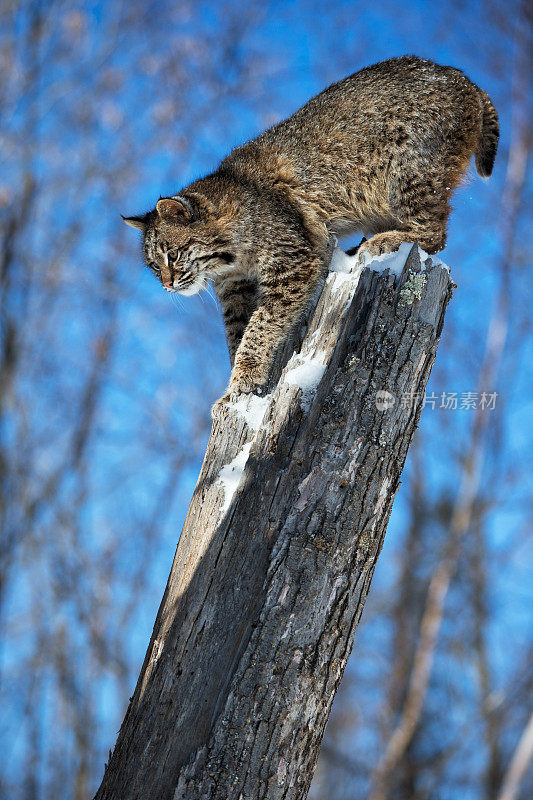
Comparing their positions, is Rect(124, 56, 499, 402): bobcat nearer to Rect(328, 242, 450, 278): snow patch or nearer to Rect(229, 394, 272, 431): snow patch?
Rect(328, 242, 450, 278): snow patch

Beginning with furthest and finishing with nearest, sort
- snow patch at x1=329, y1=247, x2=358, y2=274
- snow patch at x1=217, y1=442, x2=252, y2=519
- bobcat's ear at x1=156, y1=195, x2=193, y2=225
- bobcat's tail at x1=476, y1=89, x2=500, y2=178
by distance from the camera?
bobcat's tail at x1=476, y1=89, x2=500, y2=178, bobcat's ear at x1=156, y1=195, x2=193, y2=225, snow patch at x1=329, y1=247, x2=358, y2=274, snow patch at x1=217, y1=442, x2=252, y2=519

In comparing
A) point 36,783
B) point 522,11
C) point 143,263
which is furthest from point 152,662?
point 522,11

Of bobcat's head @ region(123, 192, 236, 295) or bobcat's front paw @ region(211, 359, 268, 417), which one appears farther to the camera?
bobcat's head @ region(123, 192, 236, 295)

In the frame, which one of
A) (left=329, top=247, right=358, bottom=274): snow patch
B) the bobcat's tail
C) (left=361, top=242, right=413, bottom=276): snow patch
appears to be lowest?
(left=361, top=242, right=413, bottom=276): snow patch

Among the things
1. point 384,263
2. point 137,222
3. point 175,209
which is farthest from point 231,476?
point 137,222

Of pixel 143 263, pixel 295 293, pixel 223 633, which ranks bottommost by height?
pixel 223 633

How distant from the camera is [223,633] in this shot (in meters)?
2.37

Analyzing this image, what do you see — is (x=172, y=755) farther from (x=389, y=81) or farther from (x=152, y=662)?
(x=389, y=81)

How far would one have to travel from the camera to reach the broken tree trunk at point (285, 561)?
2201 mm

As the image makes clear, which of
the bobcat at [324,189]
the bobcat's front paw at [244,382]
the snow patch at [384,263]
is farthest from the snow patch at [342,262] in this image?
the bobcat's front paw at [244,382]

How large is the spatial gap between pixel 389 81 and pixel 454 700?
27.6 ft

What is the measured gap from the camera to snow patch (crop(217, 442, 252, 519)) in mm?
2633

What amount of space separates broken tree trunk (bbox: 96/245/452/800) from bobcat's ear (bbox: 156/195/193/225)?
4.41 ft

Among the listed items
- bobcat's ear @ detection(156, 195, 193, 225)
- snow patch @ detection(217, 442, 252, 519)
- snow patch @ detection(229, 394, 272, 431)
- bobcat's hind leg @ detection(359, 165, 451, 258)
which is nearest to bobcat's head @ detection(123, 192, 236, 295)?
bobcat's ear @ detection(156, 195, 193, 225)
